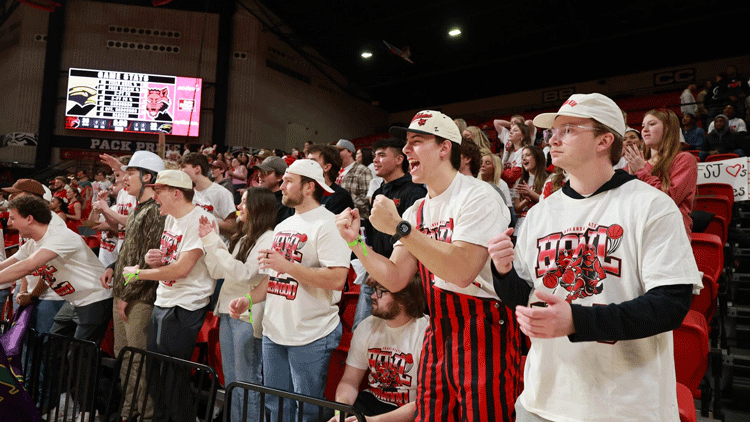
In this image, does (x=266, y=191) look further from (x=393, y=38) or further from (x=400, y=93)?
(x=400, y=93)

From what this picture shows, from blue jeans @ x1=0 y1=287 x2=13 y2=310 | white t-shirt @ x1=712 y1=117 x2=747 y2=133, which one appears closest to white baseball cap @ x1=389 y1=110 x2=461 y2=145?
blue jeans @ x1=0 y1=287 x2=13 y2=310

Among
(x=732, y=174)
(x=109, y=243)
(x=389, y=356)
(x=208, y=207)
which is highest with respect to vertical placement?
(x=732, y=174)

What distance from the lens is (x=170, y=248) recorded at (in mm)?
3873

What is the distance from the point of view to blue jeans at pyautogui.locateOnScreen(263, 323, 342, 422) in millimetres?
3055

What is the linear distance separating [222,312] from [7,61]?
17999 millimetres

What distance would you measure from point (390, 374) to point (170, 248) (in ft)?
6.46

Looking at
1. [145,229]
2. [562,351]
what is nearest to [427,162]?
[562,351]

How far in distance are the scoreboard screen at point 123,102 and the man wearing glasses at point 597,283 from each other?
15331 mm

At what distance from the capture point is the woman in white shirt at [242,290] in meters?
3.52

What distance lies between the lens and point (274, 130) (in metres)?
17.5

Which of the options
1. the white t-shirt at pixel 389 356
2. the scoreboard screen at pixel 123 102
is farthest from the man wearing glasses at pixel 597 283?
the scoreboard screen at pixel 123 102

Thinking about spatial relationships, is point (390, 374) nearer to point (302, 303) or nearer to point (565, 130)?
point (302, 303)

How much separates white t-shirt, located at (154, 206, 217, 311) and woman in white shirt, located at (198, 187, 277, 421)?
8.4 inches

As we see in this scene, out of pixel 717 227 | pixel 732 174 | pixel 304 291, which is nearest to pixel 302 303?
pixel 304 291
